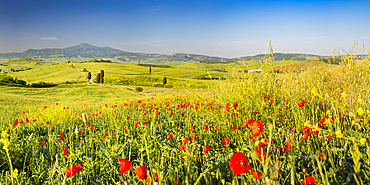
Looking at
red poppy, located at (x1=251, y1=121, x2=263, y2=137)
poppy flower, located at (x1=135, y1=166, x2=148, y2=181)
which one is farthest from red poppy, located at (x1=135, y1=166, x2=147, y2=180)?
red poppy, located at (x1=251, y1=121, x2=263, y2=137)

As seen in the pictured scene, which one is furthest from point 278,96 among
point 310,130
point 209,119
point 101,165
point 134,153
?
point 101,165

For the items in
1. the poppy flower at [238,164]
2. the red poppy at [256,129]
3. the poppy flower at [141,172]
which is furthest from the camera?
the red poppy at [256,129]

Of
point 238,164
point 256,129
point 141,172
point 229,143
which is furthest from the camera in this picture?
point 229,143

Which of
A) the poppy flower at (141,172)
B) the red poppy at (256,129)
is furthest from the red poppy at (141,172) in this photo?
the red poppy at (256,129)

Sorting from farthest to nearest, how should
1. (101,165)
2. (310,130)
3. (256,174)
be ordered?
1. (101,165)
2. (310,130)
3. (256,174)

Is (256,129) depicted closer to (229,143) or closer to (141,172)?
(141,172)

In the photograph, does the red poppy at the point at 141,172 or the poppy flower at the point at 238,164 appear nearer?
the poppy flower at the point at 238,164

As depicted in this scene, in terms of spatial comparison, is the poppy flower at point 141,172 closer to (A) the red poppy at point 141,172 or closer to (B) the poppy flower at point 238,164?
(A) the red poppy at point 141,172

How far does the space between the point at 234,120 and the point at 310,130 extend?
1.76 meters

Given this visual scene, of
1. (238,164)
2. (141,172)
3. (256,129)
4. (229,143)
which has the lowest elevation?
(229,143)

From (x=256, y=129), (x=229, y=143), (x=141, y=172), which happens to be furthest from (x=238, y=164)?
(x=229, y=143)

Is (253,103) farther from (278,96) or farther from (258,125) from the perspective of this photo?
(258,125)

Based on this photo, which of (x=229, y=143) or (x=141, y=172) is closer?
(x=141, y=172)

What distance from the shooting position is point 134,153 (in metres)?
2.99
